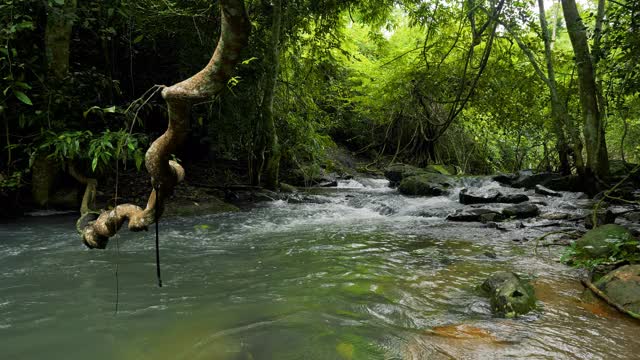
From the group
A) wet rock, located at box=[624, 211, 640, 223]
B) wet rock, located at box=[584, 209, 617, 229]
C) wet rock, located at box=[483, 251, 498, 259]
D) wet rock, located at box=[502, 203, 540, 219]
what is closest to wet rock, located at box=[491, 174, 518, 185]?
wet rock, located at box=[502, 203, 540, 219]

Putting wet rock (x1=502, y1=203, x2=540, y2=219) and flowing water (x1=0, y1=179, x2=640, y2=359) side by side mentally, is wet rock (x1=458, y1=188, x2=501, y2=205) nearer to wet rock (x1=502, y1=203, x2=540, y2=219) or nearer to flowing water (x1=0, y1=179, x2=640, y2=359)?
wet rock (x1=502, y1=203, x2=540, y2=219)

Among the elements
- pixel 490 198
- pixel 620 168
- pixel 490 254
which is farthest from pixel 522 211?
pixel 620 168

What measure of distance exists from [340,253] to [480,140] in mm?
15187

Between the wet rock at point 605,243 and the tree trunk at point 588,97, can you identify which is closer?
the wet rock at point 605,243

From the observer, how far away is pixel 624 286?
10.5ft

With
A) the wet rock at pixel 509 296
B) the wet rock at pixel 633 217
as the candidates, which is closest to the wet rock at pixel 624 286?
the wet rock at pixel 509 296

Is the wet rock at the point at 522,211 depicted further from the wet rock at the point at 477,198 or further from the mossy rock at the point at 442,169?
the mossy rock at the point at 442,169

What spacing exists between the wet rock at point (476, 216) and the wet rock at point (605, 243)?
9.92 feet

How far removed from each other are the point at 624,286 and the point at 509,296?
2.94 ft

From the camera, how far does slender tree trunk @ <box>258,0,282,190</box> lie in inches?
335

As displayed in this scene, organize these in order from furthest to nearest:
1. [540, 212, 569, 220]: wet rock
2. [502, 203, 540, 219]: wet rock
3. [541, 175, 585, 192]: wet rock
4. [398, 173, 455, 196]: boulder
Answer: [398, 173, 455, 196]: boulder < [541, 175, 585, 192]: wet rock < [502, 203, 540, 219]: wet rock < [540, 212, 569, 220]: wet rock

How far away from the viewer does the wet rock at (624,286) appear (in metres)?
3.05

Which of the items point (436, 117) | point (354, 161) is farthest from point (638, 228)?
point (354, 161)

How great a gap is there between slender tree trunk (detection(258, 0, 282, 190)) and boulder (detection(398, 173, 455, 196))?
386 centimetres
